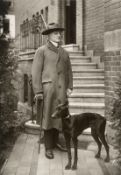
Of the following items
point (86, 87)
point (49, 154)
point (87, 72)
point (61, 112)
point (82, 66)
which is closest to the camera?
point (61, 112)

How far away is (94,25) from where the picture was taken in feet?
43.3

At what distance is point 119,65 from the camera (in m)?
7.52

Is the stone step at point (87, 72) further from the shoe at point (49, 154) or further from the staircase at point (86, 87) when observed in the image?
the shoe at point (49, 154)

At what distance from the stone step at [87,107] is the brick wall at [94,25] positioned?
352cm

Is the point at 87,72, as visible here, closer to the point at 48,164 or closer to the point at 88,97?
the point at 88,97

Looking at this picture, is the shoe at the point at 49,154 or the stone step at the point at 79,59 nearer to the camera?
the shoe at the point at 49,154

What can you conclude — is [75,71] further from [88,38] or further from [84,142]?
[84,142]

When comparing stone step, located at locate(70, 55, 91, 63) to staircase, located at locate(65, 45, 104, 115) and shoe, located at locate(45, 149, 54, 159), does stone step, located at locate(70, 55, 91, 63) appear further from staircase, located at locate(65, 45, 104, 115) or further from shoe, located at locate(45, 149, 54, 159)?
shoe, located at locate(45, 149, 54, 159)

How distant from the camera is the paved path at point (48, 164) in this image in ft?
20.6

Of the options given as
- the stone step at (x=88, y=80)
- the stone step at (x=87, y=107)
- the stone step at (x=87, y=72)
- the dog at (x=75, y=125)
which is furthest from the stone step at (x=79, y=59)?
the dog at (x=75, y=125)

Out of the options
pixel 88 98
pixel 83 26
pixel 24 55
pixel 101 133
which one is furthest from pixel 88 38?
pixel 101 133

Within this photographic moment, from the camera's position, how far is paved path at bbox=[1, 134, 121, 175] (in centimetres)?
627

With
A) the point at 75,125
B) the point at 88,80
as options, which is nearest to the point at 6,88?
A: the point at 75,125

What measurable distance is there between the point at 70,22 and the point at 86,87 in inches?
234
